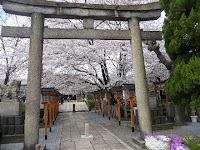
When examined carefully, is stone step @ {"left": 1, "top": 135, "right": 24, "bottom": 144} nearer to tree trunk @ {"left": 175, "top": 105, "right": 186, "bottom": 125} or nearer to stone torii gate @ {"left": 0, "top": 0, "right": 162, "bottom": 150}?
stone torii gate @ {"left": 0, "top": 0, "right": 162, "bottom": 150}

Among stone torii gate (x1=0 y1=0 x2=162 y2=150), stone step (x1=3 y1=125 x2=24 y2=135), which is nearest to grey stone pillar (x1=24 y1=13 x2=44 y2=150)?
stone torii gate (x1=0 y1=0 x2=162 y2=150)

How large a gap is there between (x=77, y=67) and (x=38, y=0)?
8777 millimetres

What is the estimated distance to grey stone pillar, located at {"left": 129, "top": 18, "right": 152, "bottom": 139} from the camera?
17.1 feet

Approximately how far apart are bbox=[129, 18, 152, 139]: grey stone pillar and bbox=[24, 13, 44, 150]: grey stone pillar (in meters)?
3.25

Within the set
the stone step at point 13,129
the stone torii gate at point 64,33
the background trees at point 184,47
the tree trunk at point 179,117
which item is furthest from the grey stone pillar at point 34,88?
the tree trunk at point 179,117

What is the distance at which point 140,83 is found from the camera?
211 inches

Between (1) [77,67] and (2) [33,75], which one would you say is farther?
(1) [77,67]

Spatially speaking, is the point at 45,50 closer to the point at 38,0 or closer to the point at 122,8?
the point at 38,0

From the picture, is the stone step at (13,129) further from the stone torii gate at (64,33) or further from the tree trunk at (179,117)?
the tree trunk at (179,117)

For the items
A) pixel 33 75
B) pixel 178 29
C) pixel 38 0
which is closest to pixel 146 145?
pixel 178 29

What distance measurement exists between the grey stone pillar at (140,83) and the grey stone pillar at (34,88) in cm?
325

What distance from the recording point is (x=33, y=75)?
Result: 4750 millimetres

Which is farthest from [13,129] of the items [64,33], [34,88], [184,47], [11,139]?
[184,47]

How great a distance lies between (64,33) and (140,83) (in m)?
3.13
